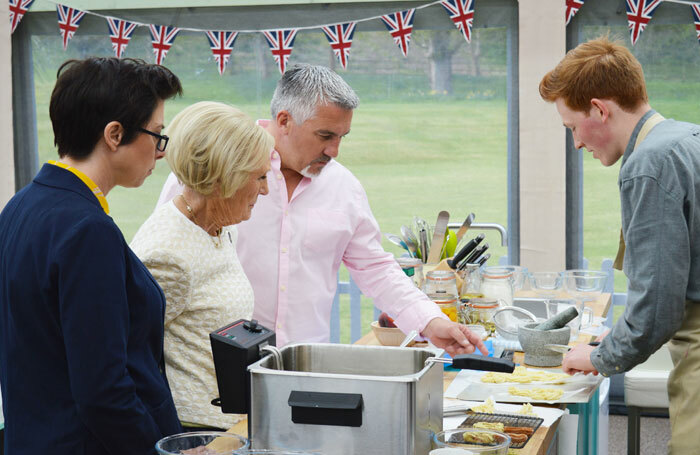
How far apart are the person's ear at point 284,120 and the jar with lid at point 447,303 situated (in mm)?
784

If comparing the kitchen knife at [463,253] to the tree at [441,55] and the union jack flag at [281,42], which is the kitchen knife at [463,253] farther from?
the union jack flag at [281,42]

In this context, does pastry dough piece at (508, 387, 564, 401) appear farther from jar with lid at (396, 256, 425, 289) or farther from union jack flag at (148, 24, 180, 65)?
union jack flag at (148, 24, 180, 65)

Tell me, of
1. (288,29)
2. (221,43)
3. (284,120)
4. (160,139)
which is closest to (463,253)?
(284,120)

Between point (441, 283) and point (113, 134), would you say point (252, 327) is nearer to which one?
point (113, 134)

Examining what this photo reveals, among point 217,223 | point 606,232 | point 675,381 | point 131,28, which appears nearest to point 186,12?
point 131,28

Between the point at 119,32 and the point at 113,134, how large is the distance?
351cm

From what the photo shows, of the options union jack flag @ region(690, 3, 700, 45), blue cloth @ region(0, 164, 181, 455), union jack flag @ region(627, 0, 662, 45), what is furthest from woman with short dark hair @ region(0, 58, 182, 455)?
union jack flag @ region(690, 3, 700, 45)

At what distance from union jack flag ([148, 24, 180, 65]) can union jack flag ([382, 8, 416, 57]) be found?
129 centimetres

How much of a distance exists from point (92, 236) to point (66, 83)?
32cm

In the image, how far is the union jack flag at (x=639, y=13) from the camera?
4.07 m

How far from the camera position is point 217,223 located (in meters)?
1.86

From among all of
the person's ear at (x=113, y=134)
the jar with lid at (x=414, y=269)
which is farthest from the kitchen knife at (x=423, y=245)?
the person's ear at (x=113, y=134)

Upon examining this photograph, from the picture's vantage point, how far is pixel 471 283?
2.80 meters

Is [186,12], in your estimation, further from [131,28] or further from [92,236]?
[92,236]
